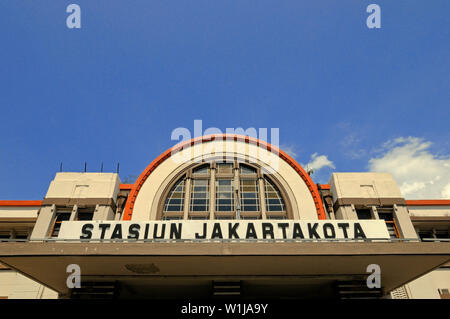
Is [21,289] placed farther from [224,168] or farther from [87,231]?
[224,168]

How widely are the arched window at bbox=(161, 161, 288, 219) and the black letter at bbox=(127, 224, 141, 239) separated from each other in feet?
24.0

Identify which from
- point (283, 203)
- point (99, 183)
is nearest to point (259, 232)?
point (283, 203)

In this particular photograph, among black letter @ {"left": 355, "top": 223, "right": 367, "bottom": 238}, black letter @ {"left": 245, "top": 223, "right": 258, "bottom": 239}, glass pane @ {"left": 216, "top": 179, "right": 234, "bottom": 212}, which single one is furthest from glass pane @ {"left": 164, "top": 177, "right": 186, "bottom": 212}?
black letter @ {"left": 355, "top": 223, "right": 367, "bottom": 238}

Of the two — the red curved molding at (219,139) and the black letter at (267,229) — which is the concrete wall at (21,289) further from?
the black letter at (267,229)

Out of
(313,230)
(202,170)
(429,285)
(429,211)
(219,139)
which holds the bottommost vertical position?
(313,230)

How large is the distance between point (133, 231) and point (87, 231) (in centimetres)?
192

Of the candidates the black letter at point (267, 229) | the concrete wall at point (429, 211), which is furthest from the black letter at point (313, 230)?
the concrete wall at point (429, 211)

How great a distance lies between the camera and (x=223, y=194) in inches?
850

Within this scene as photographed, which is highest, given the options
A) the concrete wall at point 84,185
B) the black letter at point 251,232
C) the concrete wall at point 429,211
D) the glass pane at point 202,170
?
the glass pane at point 202,170

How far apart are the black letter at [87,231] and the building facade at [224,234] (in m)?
0.08

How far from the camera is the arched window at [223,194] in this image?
806 inches

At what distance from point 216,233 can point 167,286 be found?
13.0 feet

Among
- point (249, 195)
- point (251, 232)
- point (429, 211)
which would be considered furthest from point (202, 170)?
point (429, 211)
